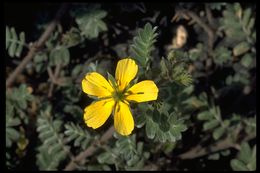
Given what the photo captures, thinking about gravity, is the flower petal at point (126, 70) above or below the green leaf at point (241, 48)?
below

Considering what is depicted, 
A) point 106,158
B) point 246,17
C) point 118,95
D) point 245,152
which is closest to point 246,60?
point 246,17

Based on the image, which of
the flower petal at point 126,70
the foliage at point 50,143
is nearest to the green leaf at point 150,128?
the flower petal at point 126,70

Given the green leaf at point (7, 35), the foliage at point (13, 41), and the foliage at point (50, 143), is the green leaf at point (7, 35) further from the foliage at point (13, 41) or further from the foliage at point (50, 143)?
the foliage at point (50, 143)

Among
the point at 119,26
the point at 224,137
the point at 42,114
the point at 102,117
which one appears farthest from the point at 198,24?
the point at 102,117

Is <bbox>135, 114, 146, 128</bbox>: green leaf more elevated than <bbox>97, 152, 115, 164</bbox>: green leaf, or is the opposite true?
<bbox>135, 114, 146, 128</bbox>: green leaf

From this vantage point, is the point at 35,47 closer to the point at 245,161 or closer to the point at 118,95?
the point at 118,95

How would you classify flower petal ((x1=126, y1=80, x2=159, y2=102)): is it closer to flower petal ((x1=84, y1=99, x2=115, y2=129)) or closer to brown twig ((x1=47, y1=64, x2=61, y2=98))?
flower petal ((x1=84, y1=99, x2=115, y2=129))

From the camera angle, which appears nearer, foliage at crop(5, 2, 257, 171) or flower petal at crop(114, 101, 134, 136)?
flower petal at crop(114, 101, 134, 136)

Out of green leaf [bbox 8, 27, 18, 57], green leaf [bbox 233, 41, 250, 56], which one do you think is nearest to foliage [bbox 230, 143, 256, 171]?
green leaf [bbox 233, 41, 250, 56]
